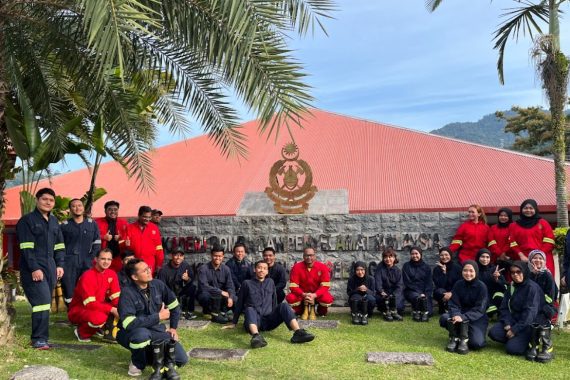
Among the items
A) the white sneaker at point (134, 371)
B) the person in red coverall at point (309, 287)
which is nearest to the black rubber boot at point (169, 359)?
the white sneaker at point (134, 371)

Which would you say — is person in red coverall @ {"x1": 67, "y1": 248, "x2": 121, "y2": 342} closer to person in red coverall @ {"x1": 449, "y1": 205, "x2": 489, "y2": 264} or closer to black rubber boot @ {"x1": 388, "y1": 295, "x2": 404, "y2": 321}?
black rubber boot @ {"x1": 388, "y1": 295, "x2": 404, "y2": 321}

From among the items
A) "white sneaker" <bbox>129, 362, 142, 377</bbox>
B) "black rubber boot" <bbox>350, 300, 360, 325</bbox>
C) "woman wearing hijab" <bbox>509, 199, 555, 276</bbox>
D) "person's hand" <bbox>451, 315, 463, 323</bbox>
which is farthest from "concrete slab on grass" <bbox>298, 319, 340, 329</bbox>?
"woman wearing hijab" <bbox>509, 199, 555, 276</bbox>

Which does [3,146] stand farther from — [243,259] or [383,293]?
[383,293]

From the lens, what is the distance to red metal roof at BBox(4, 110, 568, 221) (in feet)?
51.9

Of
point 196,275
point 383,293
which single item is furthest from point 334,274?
point 196,275

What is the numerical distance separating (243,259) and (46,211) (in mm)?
3466

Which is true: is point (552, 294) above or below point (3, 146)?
below

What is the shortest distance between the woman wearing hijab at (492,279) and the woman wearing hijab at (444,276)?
1.79ft

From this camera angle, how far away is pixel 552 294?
6.12 meters

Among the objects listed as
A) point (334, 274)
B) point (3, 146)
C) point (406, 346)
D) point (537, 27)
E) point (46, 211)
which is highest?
point (537, 27)

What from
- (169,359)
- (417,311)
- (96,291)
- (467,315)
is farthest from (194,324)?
(467,315)

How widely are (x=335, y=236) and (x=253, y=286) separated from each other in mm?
2631

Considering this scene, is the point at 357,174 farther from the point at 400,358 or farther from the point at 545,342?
the point at 400,358

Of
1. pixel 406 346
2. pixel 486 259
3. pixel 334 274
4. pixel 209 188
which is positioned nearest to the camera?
pixel 406 346
